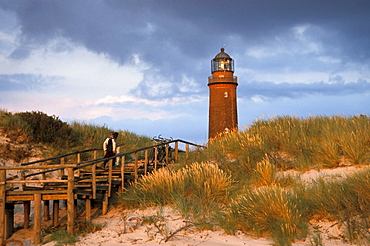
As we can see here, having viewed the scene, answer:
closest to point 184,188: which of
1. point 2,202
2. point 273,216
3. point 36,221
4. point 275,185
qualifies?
point 275,185

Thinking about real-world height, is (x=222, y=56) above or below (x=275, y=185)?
above

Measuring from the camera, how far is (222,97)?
121 ft

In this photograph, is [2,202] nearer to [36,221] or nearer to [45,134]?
[36,221]

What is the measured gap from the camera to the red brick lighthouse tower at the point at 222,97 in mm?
36375

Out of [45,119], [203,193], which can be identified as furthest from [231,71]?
[203,193]

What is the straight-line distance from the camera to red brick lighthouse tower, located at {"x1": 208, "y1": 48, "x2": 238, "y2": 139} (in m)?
36.4

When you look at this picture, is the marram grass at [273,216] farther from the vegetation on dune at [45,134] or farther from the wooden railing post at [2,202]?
the vegetation on dune at [45,134]

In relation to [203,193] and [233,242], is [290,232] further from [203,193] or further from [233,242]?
[203,193]

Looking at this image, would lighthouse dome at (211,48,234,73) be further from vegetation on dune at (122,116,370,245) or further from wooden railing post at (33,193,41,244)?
wooden railing post at (33,193,41,244)

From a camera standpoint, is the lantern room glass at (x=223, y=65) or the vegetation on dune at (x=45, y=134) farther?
the lantern room glass at (x=223, y=65)

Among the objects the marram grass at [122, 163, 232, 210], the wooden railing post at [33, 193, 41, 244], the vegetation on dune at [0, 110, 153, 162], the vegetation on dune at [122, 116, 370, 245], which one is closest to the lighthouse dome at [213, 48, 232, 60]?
the vegetation on dune at [0, 110, 153, 162]

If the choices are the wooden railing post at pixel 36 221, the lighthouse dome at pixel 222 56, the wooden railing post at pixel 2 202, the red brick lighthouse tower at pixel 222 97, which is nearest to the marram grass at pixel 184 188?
the wooden railing post at pixel 36 221

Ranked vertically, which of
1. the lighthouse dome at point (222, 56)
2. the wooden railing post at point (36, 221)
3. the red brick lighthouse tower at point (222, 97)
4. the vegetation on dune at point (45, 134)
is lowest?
the wooden railing post at point (36, 221)

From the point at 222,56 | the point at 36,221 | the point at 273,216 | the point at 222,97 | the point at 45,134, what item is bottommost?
the point at 36,221
